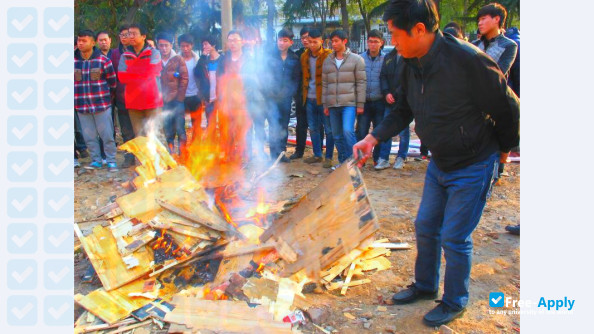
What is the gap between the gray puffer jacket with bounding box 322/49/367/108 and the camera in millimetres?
7043

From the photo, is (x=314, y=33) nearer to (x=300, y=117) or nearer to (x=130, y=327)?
(x=300, y=117)

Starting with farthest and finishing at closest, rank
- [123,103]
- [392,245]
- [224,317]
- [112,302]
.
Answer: [123,103], [392,245], [112,302], [224,317]

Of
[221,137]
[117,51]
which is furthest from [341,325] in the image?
[117,51]

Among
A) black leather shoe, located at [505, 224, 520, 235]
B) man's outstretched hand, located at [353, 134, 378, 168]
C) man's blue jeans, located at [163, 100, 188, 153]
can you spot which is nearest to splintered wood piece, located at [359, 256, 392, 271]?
man's outstretched hand, located at [353, 134, 378, 168]

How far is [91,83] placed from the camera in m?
7.03

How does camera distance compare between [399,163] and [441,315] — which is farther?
[399,163]

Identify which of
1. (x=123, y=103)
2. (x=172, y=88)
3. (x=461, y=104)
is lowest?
(x=461, y=104)

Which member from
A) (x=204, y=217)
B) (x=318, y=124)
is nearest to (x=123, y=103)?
(x=318, y=124)

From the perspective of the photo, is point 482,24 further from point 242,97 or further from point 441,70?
point 242,97

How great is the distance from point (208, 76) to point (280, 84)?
1342 mm

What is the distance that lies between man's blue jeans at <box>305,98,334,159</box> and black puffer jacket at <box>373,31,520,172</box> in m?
4.71

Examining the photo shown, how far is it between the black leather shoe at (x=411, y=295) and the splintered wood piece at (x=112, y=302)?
2.05 m

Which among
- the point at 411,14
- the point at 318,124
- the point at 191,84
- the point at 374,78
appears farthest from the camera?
the point at 318,124

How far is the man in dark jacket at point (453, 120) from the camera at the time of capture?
8.85 feet
